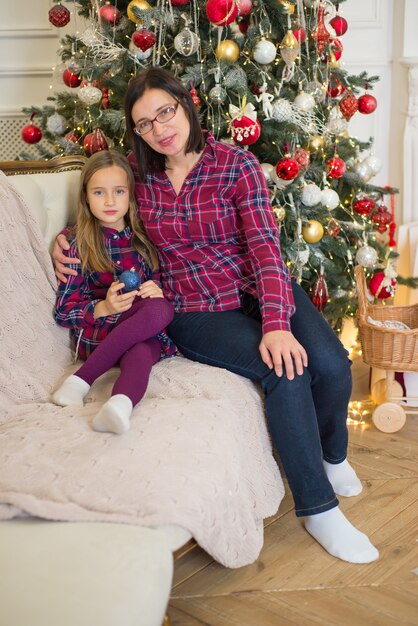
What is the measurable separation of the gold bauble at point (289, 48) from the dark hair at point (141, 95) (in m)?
0.64

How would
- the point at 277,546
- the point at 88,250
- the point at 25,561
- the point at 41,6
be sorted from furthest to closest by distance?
the point at 41,6, the point at 88,250, the point at 277,546, the point at 25,561

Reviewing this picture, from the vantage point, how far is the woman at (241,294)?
191 cm

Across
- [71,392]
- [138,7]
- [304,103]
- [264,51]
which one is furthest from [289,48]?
[71,392]

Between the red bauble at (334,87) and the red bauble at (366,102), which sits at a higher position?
the red bauble at (334,87)

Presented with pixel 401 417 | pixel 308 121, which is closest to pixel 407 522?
pixel 401 417

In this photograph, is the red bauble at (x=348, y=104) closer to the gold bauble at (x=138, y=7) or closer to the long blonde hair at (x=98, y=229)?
the gold bauble at (x=138, y=7)

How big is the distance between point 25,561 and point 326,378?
95cm

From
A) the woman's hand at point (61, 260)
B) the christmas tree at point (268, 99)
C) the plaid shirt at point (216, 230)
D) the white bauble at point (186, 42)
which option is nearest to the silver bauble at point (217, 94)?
the christmas tree at point (268, 99)

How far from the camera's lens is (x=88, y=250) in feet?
7.09

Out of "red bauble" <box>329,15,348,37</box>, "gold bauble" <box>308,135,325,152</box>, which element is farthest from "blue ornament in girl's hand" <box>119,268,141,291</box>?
"red bauble" <box>329,15,348,37</box>

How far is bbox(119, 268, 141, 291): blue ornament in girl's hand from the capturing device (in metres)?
2.10

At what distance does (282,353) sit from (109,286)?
0.59 metres

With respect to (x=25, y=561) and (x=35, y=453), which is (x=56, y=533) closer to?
(x=25, y=561)

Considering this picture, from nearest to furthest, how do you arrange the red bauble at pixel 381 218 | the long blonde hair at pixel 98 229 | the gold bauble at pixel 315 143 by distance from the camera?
the long blonde hair at pixel 98 229 < the gold bauble at pixel 315 143 < the red bauble at pixel 381 218
